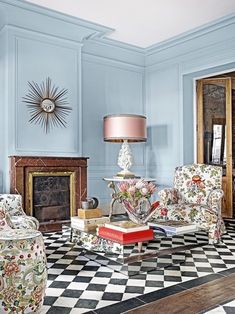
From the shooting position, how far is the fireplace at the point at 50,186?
4.14 meters

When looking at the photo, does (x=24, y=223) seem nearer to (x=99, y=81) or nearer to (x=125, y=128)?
(x=125, y=128)

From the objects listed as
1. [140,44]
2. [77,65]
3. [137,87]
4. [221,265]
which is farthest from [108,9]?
[221,265]

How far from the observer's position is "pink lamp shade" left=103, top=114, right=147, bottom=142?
4836 millimetres

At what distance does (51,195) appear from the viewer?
14.6 ft

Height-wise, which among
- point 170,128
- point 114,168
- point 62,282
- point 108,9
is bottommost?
point 62,282

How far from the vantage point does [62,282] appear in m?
2.51

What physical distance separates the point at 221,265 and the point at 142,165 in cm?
321

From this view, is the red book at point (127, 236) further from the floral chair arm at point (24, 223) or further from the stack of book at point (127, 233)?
the floral chair arm at point (24, 223)

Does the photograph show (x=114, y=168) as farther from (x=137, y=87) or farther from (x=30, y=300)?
(x=30, y=300)

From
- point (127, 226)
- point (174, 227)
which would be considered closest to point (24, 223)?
point (127, 226)

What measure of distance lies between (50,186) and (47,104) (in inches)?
44.4

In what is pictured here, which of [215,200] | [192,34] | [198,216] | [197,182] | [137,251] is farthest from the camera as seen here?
[192,34]

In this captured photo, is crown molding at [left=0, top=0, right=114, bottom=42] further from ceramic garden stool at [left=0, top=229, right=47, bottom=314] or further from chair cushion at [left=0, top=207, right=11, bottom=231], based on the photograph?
ceramic garden stool at [left=0, top=229, right=47, bottom=314]

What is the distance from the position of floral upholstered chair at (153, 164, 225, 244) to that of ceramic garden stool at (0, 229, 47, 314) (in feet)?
7.04
